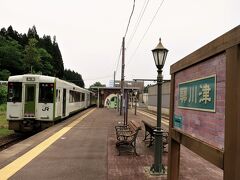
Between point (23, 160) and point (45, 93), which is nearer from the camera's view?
point (23, 160)

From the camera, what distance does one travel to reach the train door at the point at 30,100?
18297mm

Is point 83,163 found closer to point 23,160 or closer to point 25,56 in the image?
point 23,160

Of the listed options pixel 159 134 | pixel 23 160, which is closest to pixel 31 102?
pixel 23 160

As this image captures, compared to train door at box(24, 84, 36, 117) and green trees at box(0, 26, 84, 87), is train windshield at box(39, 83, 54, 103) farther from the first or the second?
green trees at box(0, 26, 84, 87)

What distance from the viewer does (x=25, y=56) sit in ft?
263

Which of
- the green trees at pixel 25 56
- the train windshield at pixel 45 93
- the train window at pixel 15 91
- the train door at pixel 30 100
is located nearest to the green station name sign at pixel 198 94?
the train windshield at pixel 45 93

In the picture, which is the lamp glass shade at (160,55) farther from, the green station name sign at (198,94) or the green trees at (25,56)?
the green trees at (25,56)

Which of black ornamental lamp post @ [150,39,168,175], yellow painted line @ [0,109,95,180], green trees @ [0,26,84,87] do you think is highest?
green trees @ [0,26,84,87]

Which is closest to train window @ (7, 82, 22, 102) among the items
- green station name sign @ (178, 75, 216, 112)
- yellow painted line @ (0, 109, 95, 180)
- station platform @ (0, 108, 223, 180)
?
yellow painted line @ (0, 109, 95, 180)

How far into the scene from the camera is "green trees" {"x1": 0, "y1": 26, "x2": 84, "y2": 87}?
249ft

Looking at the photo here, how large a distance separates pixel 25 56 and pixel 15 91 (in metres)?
64.0

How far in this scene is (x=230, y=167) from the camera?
12.2ft

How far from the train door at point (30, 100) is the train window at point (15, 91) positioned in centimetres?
33

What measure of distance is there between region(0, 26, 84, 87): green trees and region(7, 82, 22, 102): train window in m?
51.1
